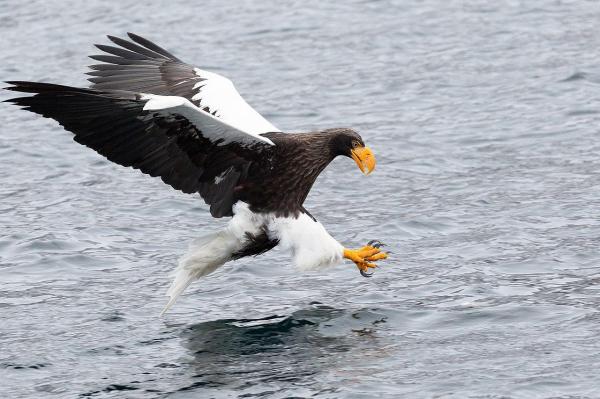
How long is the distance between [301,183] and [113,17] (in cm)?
926

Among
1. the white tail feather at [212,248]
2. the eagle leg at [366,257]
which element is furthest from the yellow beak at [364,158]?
the white tail feather at [212,248]

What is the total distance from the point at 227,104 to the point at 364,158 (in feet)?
3.68

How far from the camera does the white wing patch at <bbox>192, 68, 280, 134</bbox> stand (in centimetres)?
891

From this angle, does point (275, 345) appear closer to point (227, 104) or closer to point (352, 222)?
point (227, 104)

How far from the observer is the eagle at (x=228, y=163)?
8.05 metres

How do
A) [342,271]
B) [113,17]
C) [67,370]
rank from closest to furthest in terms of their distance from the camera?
[67,370], [342,271], [113,17]

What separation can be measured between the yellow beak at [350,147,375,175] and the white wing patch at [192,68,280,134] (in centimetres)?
59

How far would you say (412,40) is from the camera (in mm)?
15711

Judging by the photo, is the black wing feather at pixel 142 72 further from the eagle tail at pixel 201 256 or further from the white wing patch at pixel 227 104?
the eagle tail at pixel 201 256

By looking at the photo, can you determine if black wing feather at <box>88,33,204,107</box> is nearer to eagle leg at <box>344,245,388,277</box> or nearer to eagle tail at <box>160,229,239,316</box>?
eagle tail at <box>160,229,239,316</box>

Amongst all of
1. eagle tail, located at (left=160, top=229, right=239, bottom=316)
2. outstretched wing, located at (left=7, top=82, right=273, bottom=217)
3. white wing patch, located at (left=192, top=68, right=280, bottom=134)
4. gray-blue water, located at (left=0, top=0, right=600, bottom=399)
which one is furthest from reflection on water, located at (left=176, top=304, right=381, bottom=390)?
white wing patch, located at (left=192, top=68, right=280, bottom=134)

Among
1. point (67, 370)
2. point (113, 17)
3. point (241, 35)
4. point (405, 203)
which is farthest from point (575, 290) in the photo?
point (113, 17)

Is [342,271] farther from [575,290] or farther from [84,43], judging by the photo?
[84,43]

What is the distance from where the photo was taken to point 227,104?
9.18m
